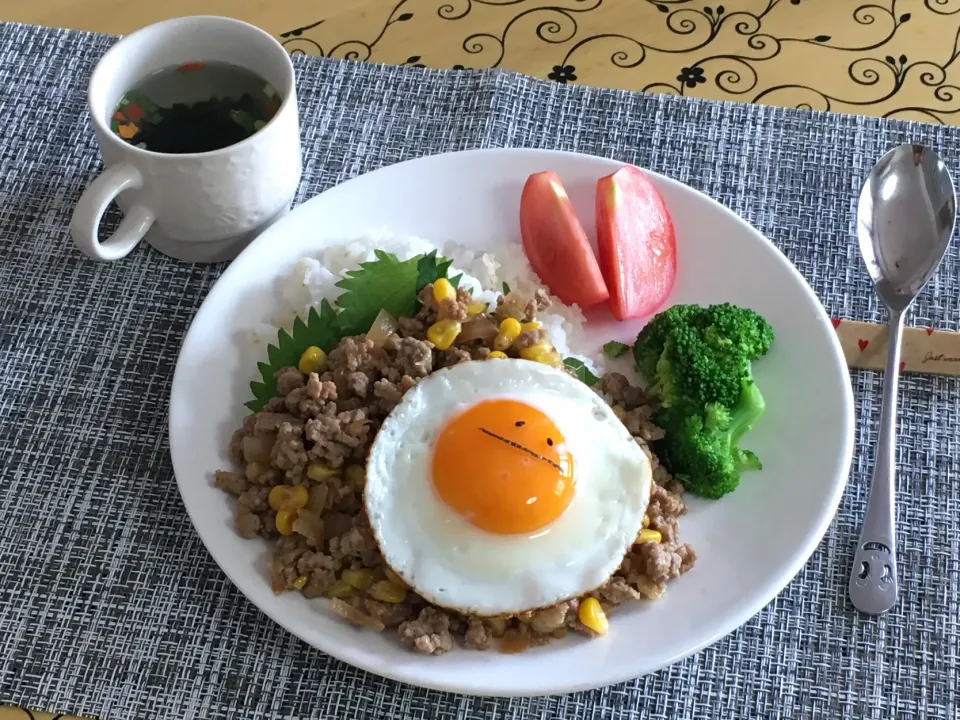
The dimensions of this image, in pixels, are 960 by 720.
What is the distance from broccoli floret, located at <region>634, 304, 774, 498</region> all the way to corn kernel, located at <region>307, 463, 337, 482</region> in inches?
32.2

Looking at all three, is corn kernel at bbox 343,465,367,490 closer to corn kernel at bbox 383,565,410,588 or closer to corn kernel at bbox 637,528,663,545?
corn kernel at bbox 383,565,410,588

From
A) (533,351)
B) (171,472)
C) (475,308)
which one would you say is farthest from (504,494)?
(171,472)

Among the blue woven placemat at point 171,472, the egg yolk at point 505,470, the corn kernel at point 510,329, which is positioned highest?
the corn kernel at point 510,329

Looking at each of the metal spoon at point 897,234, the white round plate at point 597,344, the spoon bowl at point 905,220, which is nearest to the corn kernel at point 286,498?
the white round plate at point 597,344

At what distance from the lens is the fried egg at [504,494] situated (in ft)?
6.61

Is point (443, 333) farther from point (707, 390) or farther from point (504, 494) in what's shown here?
point (707, 390)

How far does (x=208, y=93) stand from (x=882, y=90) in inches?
93.4

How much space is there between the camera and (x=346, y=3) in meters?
3.68

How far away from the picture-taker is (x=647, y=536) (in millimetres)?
2109

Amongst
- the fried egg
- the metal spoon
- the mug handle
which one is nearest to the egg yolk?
the fried egg

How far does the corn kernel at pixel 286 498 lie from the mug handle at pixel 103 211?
0.88 meters

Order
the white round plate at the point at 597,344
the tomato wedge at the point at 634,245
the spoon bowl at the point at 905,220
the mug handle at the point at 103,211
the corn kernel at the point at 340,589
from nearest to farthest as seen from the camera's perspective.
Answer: the white round plate at the point at 597,344
the corn kernel at the point at 340,589
the mug handle at the point at 103,211
the tomato wedge at the point at 634,245
the spoon bowl at the point at 905,220

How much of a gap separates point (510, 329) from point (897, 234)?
1.29 metres

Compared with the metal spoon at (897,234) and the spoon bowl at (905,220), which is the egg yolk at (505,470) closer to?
the metal spoon at (897,234)
